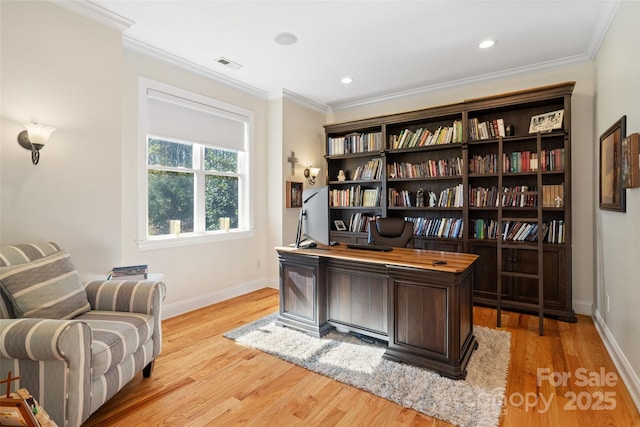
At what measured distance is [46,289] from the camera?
192 centimetres

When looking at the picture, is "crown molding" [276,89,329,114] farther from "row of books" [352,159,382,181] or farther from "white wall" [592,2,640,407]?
"white wall" [592,2,640,407]

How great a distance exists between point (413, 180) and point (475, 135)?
3.11 feet

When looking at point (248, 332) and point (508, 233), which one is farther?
point (508, 233)

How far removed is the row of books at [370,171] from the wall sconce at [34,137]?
3.54m

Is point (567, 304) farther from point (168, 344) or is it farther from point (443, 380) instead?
point (168, 344)

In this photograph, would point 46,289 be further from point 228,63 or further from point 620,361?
point 620,361

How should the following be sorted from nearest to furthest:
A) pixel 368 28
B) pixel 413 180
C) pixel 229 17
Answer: pixel 229 17, pixel 368 28, pixel 413 180

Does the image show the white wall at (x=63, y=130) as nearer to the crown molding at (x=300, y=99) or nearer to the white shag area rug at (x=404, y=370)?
the white shag area rug at (x=404, y=370)

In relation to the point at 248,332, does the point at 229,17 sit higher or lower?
higher

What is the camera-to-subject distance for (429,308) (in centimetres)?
229

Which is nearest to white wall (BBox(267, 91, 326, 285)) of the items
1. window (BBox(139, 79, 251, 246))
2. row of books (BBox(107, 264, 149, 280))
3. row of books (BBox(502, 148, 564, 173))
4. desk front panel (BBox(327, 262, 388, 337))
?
window (BBox(139, 79, 251, 246))

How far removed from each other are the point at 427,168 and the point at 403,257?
197 centimetres

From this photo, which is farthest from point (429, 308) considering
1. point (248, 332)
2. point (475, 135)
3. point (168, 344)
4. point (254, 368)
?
point (475, 135)

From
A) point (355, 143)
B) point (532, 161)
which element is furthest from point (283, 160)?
point (532, 161)
